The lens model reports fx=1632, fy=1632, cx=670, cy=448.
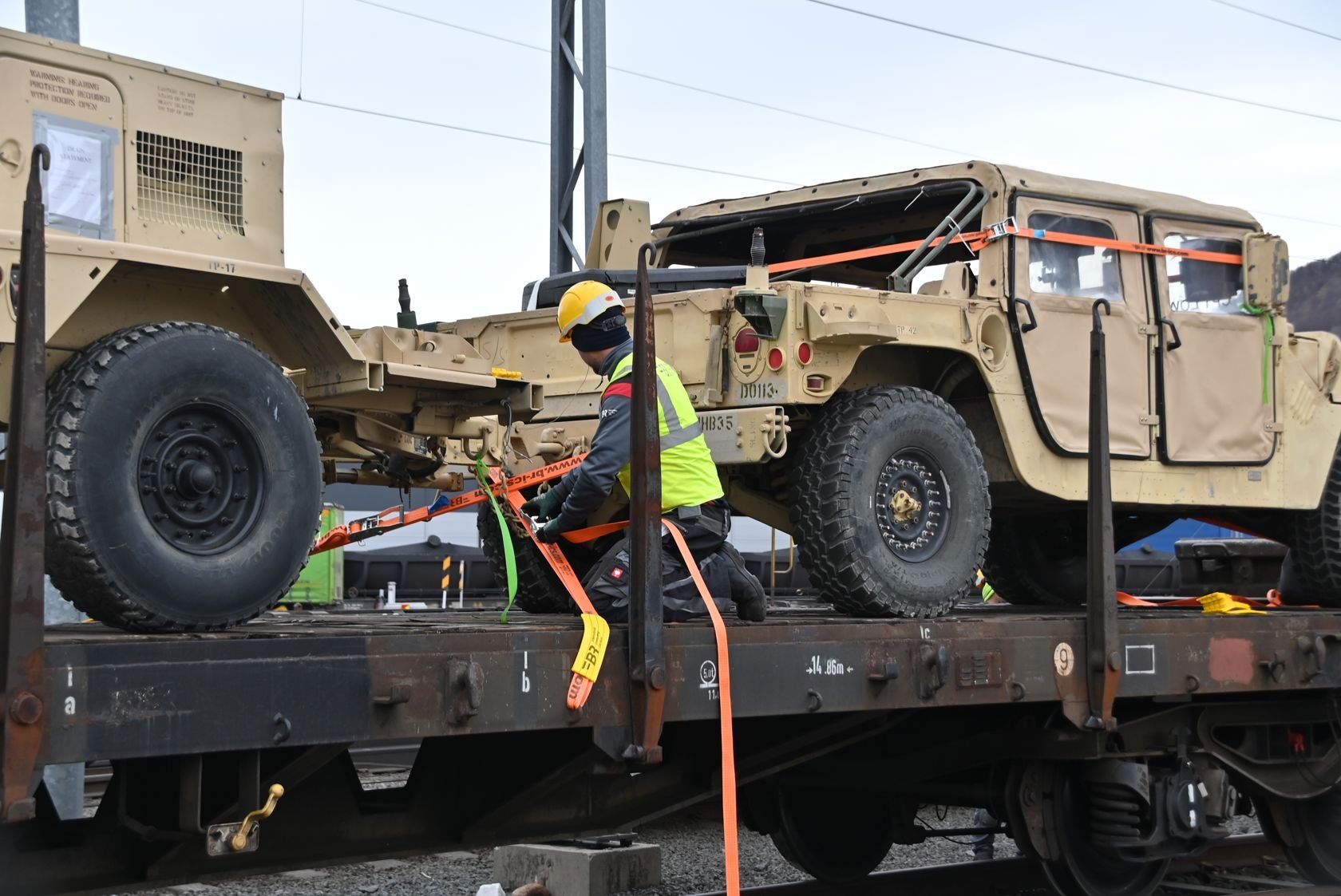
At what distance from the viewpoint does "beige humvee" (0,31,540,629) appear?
407cm

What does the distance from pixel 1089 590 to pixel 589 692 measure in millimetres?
2325

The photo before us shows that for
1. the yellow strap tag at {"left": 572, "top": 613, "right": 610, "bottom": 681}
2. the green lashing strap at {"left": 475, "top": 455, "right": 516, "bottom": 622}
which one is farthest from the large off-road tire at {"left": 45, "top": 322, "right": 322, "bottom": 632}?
the green lashing strap at {"left": 475, "top": 455, "right": 516, "bottom": 622}

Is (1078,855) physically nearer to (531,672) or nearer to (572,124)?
(531,672)

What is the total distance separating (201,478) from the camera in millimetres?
4301

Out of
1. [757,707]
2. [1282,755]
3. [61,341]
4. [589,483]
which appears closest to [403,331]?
[589,483]

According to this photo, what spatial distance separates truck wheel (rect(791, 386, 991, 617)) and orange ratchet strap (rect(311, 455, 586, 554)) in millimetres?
921

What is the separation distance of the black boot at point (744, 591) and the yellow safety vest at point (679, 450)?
0.41 meters

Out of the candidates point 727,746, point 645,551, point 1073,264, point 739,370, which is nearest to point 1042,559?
point 1073,264

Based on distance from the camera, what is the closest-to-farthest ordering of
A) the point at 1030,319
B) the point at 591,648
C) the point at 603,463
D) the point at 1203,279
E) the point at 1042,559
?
the point at 591,648
the point at 603,463
the point at 1030,319
the point at 1203,279
the point at 1042,559

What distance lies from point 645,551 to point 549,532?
1.00 meters

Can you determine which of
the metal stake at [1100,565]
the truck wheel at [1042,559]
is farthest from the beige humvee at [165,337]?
the truck wheel at [1042,559]

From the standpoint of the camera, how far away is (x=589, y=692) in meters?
4.52

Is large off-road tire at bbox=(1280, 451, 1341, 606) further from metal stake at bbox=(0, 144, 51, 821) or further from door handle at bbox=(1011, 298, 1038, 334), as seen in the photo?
metal stake at bbox=(0, 144, 51, 821)

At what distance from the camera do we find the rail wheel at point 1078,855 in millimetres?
6805
